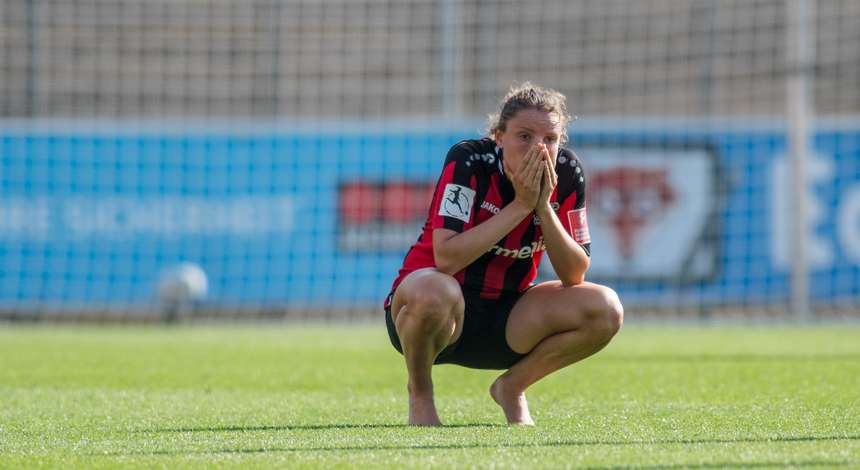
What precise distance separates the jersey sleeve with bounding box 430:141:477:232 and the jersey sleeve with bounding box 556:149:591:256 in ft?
1.17

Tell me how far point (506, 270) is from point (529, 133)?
2.15 ft

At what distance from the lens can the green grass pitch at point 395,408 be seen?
3.73 m

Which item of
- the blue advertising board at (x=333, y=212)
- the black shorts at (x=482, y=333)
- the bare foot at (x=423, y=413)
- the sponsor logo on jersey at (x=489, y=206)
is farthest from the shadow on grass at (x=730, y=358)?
the blue advertising board at (x=333, y=212)

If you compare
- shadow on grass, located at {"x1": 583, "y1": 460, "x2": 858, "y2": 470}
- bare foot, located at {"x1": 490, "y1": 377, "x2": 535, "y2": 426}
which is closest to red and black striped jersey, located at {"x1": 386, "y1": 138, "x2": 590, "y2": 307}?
bare foot, located at {"x1": 490, "y1": 377, "x2": 535, "y2": 426}

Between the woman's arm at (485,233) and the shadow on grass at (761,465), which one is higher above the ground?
the woman's arm at (485,233)

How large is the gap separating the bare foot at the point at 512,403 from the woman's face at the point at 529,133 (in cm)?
84

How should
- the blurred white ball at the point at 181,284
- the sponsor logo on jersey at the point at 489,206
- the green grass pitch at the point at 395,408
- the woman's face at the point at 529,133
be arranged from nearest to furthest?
the green grass pitch at the point at 395,408 < the woman's face at the point at 529,133 < the sponsor logo on jersey at the point at 489,206 < the blurred white ball at the point at 181,284

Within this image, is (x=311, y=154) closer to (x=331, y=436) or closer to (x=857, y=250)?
(x=857, y=250)

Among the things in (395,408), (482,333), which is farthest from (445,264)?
(395,408)

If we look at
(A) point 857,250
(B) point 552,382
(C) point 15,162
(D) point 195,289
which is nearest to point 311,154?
(D) point 195,289

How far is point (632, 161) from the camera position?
41.8ft

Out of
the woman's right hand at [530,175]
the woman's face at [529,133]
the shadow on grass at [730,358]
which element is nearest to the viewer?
the woman's right hand at [530,175]

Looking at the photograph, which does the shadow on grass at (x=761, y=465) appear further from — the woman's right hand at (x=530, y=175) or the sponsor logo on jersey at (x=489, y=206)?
the sponsor logo on jersey at (x=489, y=206)

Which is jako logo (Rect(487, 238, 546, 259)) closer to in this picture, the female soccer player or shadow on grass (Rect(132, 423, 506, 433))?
the female soccer player
